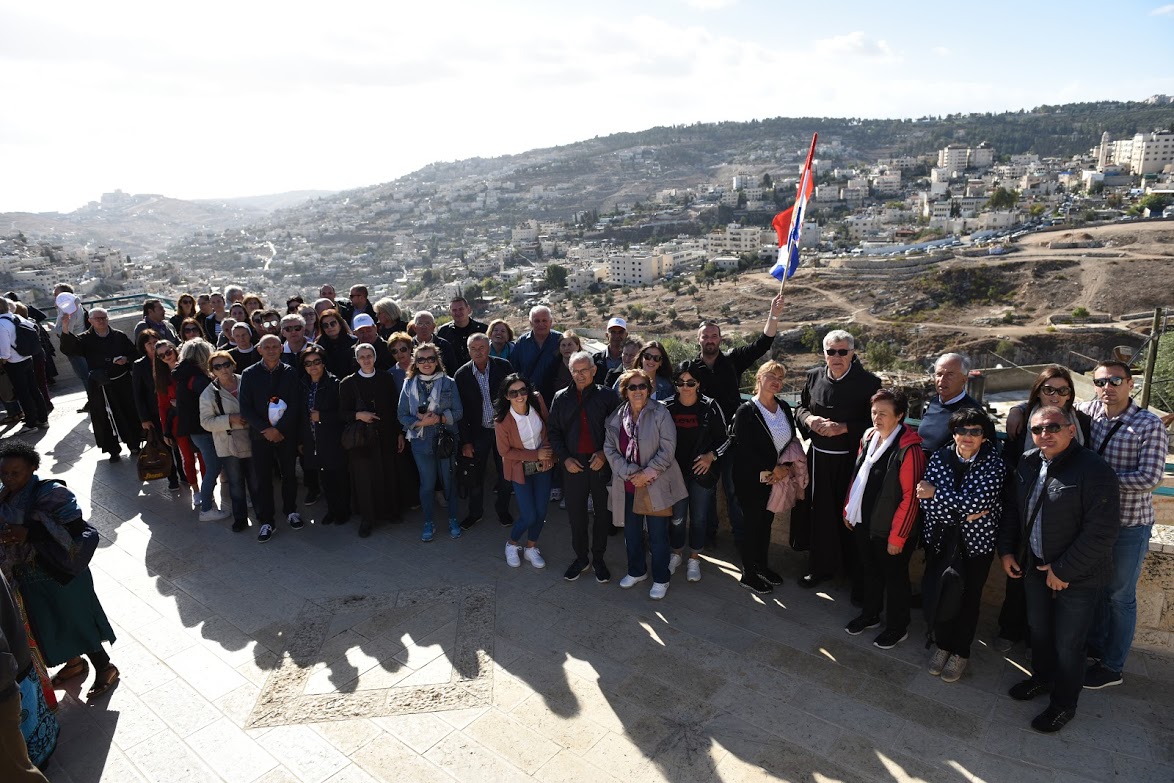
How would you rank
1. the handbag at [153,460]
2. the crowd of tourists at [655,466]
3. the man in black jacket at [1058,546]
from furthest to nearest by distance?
the handbag at [153,460] → the crowd of tourists at [655,466] → the man in black jacket at [1058,546]

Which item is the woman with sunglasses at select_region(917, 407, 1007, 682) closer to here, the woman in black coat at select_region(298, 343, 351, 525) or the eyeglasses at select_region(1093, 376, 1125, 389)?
the eyeglasses at select_region(1093, 376, 1125, 389)

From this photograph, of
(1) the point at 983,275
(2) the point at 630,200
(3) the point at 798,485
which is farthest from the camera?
(2) the point at 630,200

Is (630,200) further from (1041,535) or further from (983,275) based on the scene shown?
(1041,535)

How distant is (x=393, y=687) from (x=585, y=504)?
4.83ft

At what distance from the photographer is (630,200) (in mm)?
148375

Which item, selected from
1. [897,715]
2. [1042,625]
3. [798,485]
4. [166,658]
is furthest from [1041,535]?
[166,658]

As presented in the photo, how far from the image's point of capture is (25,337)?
23.9 feet

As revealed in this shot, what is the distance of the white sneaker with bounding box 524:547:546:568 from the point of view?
4.37m

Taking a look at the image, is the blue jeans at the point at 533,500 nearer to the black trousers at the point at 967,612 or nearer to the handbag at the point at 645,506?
the handbag at the point at 645,506

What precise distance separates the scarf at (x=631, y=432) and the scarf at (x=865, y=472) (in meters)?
1.10

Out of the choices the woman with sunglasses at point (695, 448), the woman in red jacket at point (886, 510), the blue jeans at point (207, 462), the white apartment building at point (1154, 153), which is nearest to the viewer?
the woman in red jacket at point (886, 510)

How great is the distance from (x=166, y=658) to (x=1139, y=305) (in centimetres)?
6484

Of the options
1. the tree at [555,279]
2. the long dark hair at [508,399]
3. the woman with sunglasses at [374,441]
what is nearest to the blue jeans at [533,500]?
the long dark hair at [508,399]

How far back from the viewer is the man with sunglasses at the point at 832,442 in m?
3.70
